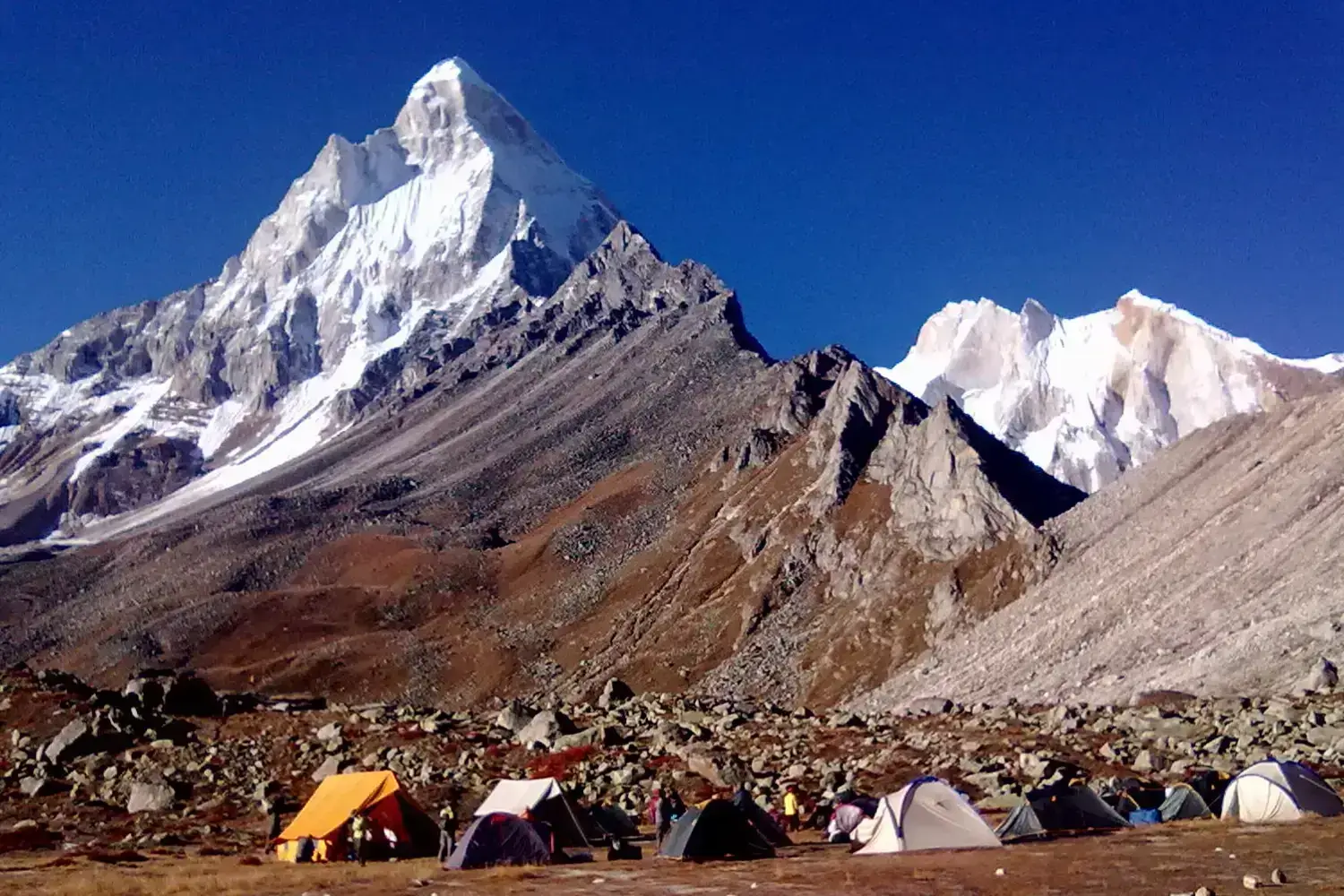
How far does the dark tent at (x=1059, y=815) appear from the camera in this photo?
26641 mm

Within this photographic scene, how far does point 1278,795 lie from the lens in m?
26.3

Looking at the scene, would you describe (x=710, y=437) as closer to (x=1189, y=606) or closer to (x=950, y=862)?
(x=1189, y=606)

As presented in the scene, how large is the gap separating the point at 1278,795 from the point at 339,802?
24.4m

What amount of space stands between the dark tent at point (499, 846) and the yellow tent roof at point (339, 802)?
5.39 meters

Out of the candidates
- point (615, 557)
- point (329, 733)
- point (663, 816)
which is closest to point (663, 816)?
point (663, 816)

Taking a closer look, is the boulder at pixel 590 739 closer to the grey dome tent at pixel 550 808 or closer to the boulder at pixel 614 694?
the boulder at pixel 614 694

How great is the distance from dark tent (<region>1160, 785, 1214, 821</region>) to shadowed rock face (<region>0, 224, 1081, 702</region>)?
1814 inches

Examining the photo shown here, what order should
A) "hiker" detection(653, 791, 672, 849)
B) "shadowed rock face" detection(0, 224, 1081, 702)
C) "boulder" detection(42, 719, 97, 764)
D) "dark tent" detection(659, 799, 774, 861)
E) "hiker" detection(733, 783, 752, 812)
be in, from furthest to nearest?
"shadowed rock face" detection(0, 224, 1081, 702) < "boulder" detection(42, 719, 97, 764) < "hiker" detection(653, 791, 672, 849) < "hiker" detection(733, 783, 752, 812) < "dark tent" detection(659, 799, 774, 861)

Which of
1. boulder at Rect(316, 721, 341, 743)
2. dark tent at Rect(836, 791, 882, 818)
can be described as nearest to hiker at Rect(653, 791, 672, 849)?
dark tent at Rect(836, 791, 882, 818)

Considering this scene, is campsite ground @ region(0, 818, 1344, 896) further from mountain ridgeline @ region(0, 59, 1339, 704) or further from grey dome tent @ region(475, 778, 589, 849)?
mountain ridgeline @ region(0, 59, 1339, 704)

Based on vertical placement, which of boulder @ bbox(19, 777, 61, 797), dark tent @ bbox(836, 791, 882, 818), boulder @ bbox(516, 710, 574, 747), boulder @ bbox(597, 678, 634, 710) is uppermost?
boulder @ bbox(597, 678, 634, 710)

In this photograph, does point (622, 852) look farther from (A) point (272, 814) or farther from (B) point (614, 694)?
(B) point (614, 694)

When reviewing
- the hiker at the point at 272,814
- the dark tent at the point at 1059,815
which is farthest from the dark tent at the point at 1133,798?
the hiker at the point at 272,814

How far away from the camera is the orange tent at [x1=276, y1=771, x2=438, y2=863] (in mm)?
30844
